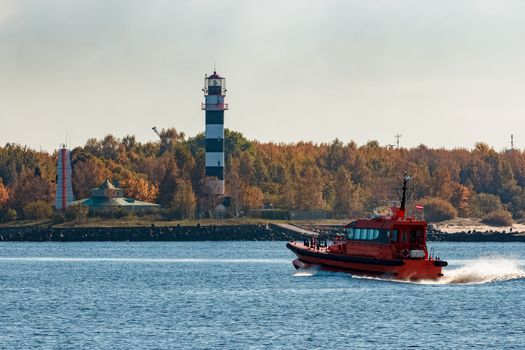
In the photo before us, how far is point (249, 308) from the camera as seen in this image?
73438 mm

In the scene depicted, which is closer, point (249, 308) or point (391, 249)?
point (249, 308)

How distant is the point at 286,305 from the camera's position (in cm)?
7444

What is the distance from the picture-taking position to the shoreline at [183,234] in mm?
179000

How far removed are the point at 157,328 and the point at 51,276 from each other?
116 feet

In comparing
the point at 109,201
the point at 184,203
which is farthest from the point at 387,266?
the point at 109,201

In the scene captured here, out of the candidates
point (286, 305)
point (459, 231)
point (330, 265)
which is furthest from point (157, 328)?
point (459, 231)

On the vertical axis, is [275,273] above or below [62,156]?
below

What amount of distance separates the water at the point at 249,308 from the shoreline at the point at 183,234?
214 feet

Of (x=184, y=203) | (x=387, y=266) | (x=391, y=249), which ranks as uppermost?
(x=184, y=203)

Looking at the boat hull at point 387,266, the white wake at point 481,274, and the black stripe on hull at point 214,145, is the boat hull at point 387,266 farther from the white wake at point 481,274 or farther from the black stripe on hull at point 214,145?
the black stripe on hull at point 214,145

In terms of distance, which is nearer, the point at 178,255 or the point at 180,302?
the point at 180,302

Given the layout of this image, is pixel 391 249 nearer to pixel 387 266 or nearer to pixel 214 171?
pixel 387 266

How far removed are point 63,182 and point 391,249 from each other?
114m

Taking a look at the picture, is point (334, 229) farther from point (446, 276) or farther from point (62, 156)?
point (446, 276)
